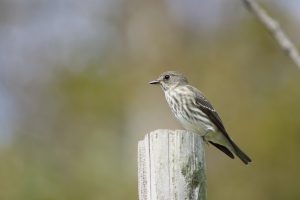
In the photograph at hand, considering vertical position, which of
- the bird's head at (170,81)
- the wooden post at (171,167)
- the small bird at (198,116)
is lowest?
the wooden post at (171,167)

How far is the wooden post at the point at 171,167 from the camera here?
488 cm

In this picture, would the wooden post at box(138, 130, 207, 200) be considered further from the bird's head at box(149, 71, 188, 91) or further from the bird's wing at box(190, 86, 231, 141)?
the bird's head at box(149, 71, 188, 91)

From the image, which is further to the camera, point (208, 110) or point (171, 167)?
point (208, 110)

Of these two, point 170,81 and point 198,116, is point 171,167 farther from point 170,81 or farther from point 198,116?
point 170,81

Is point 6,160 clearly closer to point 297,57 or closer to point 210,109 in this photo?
point 210,109

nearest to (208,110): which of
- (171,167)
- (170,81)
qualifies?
(170,81)

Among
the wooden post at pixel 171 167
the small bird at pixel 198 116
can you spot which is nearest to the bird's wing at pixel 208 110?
the small bird at pixel 198 116

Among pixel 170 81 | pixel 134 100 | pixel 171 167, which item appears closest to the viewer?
pixel 171 167

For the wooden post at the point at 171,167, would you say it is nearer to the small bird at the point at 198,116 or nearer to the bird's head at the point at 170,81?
the small bird at the point at 198,116

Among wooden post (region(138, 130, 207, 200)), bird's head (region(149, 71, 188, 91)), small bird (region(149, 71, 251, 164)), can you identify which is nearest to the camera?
wooden post (region(138, 130, 207, 200))

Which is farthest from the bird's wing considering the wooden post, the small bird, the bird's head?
the wooden post

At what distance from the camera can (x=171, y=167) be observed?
489 cm

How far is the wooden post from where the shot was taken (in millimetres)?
4883

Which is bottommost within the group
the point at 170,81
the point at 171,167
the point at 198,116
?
the point at 171,167
